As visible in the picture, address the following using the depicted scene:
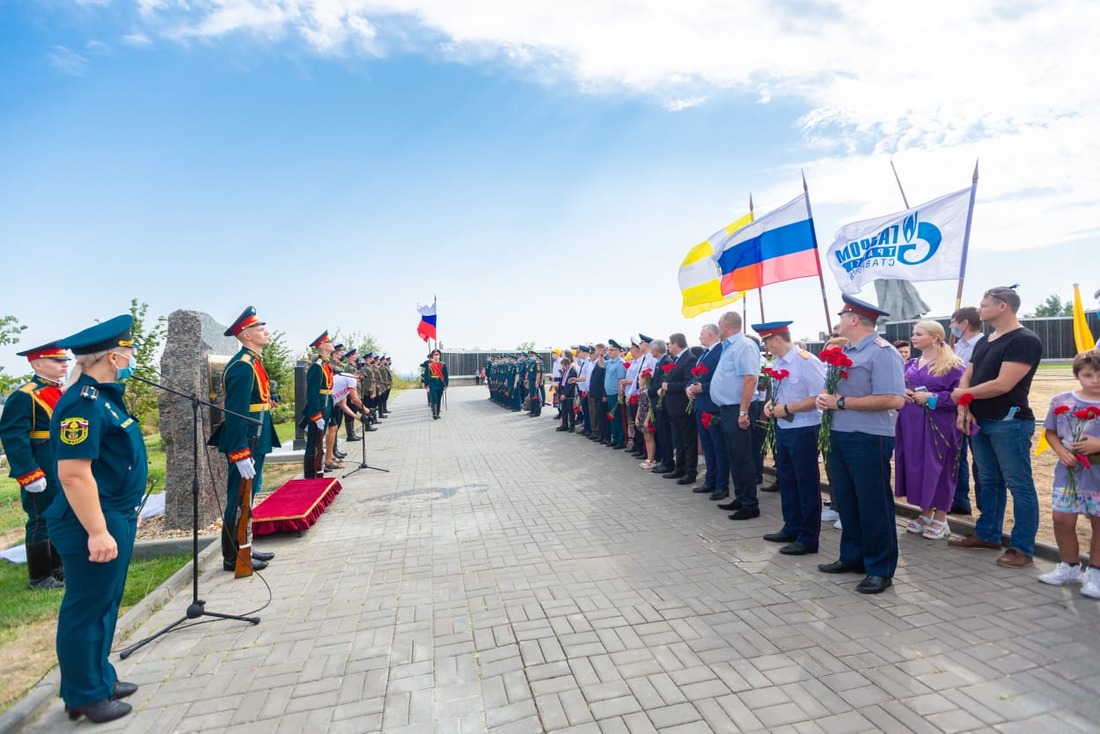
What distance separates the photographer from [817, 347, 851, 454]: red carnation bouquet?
4.35 meters

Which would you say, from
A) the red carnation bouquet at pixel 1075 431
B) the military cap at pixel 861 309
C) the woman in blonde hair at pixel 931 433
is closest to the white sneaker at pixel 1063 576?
the red carnation bouquet at pixel 1075 431

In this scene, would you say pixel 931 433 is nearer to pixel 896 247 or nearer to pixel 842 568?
pixel 842 568

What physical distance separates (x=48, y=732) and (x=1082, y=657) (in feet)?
17.9

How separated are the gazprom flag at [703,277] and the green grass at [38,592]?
9908 mm

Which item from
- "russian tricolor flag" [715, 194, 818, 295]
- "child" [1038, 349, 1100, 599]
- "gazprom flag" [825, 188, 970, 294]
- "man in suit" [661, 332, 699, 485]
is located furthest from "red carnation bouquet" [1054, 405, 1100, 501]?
"russian tricolor flag" [715, 194, 818, 295]

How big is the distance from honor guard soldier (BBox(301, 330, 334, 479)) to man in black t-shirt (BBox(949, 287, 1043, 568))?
754cm

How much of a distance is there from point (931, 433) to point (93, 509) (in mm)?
6470

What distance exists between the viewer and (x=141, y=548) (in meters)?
5.63

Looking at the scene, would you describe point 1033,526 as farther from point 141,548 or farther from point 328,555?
Answer: point 141,548

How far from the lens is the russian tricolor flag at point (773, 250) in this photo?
8.74 m

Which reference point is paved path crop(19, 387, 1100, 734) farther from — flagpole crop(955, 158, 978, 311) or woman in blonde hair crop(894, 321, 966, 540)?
flagpole crop(955, 158, 978, 311)

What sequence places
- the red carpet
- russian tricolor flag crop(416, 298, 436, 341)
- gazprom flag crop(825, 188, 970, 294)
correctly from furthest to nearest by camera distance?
russian tricolor flag crop(416, 298, 436, 341), gazprom flag crop(825, 188, 970, 294), the red carpet

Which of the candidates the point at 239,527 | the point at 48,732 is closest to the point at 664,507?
the point at 239,527

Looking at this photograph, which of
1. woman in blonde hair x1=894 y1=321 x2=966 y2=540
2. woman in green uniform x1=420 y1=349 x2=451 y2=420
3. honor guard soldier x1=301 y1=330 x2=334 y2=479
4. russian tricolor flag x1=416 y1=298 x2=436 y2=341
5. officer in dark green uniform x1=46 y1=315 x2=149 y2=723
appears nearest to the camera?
officer in dark green uniform x1=46 y1=315 x2=149 y2=723
